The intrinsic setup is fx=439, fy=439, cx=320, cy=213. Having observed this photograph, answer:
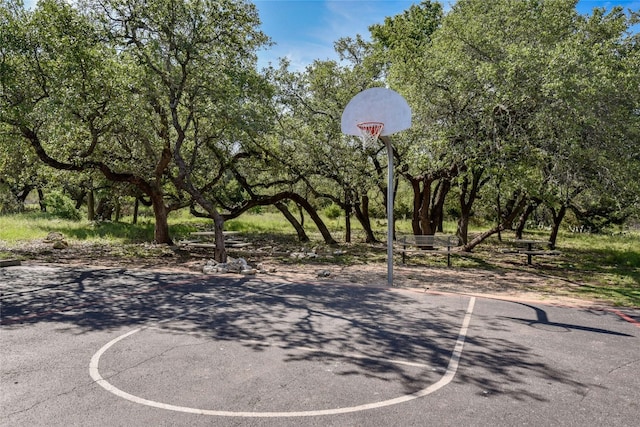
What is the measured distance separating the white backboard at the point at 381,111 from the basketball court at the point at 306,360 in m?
3.61

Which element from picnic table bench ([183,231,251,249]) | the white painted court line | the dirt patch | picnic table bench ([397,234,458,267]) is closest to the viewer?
the white painted court line

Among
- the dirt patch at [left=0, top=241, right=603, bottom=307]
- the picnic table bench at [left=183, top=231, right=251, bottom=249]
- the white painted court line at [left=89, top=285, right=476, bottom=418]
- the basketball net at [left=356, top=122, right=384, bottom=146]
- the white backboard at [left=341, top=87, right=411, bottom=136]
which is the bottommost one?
the white painted court line at [left=89, top=285, right=476, bottom=418]

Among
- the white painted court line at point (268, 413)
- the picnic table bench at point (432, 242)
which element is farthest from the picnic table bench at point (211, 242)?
the white painted court line at point (268, 413)

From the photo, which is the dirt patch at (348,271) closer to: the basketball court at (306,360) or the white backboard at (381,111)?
the basketball court at (306,360)

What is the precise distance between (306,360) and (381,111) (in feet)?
19.7

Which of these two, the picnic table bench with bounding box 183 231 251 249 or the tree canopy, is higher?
the tree canopy

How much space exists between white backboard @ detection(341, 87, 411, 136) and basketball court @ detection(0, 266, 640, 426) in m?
3.61

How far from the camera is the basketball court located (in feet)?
11.7

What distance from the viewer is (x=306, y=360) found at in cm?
477

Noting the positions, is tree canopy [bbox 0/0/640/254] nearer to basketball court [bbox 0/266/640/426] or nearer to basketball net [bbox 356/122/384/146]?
basketball net [bbox 356/122/384/146]

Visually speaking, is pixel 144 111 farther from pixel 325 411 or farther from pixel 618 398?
pixel 618 398

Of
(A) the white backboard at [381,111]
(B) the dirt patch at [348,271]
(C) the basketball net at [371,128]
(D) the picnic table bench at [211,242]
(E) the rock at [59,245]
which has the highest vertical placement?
(A) the white backboard at [381,111]

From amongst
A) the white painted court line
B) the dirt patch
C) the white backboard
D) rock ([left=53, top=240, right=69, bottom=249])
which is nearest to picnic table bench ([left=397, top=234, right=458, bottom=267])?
the dirt patch

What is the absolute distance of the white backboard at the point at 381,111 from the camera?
359 inches
